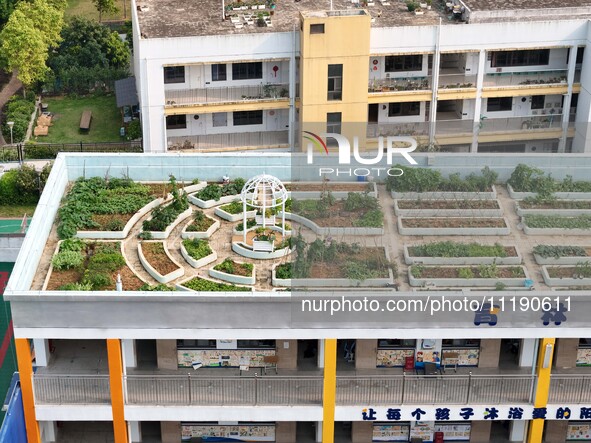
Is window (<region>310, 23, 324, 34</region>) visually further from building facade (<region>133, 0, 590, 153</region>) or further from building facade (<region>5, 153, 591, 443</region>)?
building facade (<region>5, 153, 591, 443</region>)

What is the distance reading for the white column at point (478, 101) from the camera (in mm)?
58859

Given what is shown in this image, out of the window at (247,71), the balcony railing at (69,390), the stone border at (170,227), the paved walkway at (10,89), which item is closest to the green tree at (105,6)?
the paved walkway at (10,89)

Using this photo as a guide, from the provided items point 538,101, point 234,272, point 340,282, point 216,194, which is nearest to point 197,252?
point 234,272

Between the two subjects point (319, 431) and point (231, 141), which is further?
point (231, 141)

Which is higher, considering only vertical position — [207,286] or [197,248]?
[197,248]

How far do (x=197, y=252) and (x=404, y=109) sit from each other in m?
27.2

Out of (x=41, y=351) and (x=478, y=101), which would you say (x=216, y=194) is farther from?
(x=478, y=101)

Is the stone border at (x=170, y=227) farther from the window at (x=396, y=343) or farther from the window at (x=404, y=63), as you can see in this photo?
the window at (x=404, y=63)

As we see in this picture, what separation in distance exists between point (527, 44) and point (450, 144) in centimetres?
652

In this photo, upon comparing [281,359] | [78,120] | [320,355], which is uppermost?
[320,355]

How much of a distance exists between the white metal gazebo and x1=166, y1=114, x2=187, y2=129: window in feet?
68.5

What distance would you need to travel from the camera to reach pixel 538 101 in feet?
203

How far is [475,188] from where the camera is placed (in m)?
37.8

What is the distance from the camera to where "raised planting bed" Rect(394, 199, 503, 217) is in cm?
3638
